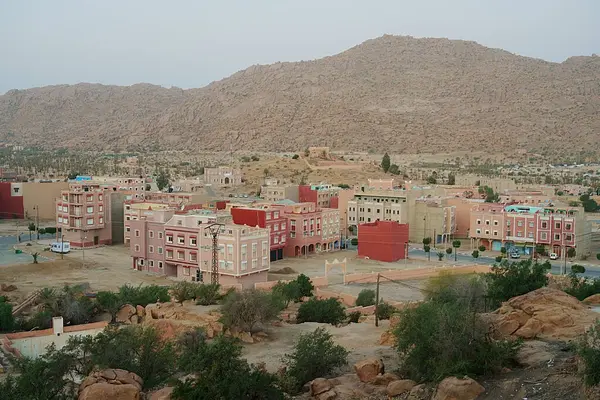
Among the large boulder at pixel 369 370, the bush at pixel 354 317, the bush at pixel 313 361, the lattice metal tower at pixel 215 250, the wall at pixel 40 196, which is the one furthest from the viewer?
the wall at pixel 40 196

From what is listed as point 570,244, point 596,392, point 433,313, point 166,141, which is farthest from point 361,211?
point 166,141

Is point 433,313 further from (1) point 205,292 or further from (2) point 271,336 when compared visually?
(1) point 205,292

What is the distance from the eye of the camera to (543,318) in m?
17.4

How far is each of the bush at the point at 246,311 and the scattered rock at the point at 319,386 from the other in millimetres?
8535

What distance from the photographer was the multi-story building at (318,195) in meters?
59.1

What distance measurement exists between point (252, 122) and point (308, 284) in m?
Answer: 114

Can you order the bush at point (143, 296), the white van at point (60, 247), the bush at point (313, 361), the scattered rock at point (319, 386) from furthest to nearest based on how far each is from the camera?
the white van at point (60, 247), the bush at point (143, 296), the bush at point (313, 361), the scattered rock at point (319, 386)

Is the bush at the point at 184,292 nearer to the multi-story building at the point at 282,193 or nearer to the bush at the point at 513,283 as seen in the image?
the bush at the point at 513,283

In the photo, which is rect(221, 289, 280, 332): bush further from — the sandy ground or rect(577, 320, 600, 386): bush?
rect(577, 320, 600, 386): bush

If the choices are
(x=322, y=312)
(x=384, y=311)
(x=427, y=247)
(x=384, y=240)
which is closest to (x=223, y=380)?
(x=322, y=312)

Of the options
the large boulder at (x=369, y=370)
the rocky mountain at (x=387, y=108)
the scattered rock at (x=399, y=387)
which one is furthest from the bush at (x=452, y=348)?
the rocky mountain at (x=387, y=108)

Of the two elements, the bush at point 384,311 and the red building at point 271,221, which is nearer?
the bush at point 384,311

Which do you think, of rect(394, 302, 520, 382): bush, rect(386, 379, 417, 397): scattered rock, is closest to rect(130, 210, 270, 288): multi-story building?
rect(394, 302, 520, 382): bush

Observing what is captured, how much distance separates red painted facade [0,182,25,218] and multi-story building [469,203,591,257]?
1450 inches
